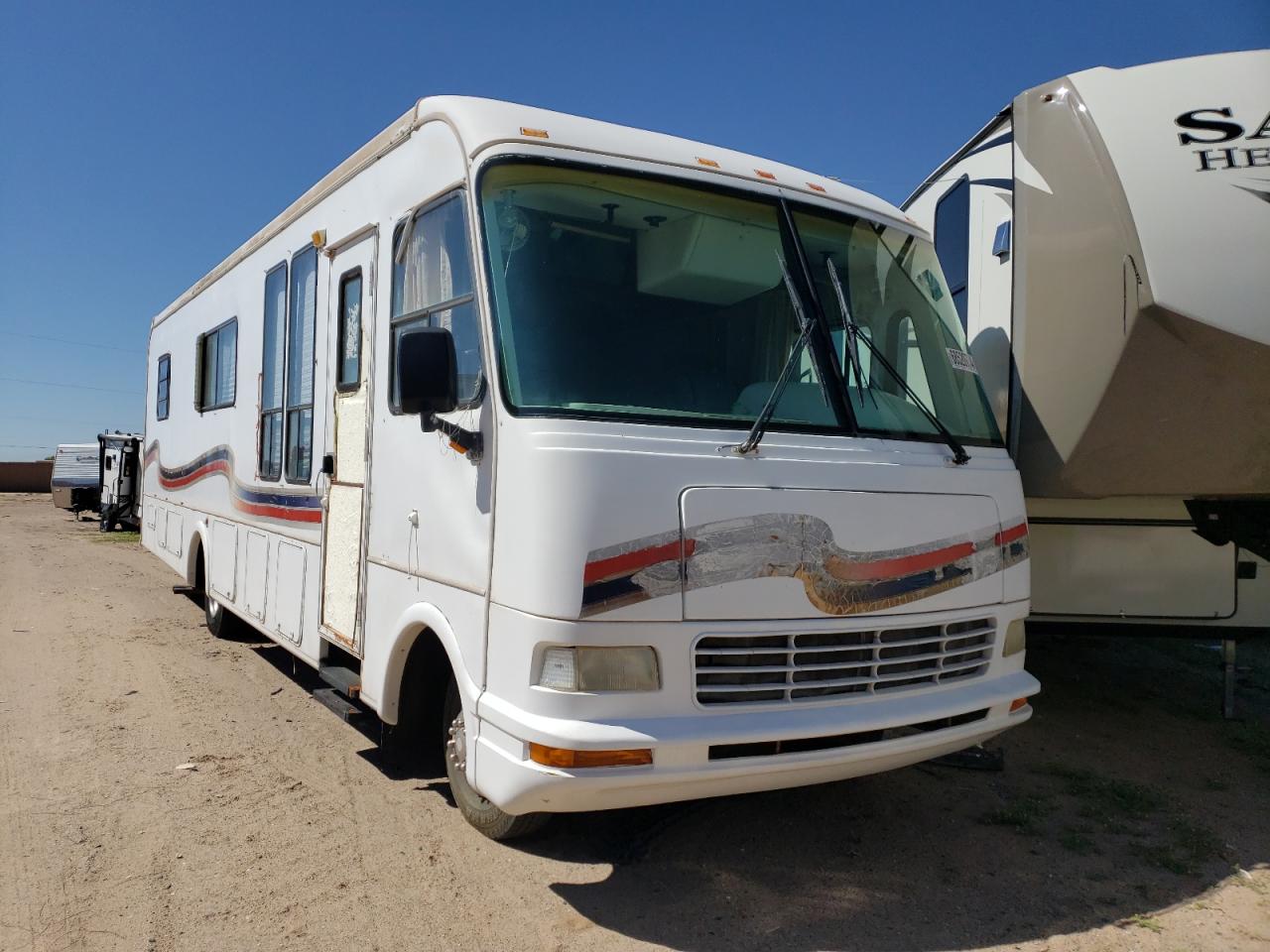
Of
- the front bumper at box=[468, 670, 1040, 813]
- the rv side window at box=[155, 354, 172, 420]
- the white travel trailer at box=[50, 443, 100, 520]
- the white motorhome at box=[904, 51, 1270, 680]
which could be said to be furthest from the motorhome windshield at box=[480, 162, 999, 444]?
the white travel trailer at box=[50, 443, 100, 520]

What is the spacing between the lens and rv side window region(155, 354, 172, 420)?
1007 centimetres

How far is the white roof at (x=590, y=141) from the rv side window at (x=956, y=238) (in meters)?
1.45

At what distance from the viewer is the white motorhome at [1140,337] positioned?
14.4 feet

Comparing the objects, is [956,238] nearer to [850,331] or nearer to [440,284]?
[850,331]

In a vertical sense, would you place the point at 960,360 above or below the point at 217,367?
below

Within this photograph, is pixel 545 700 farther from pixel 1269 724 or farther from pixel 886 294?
pixel 1269 724

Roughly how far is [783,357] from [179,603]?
8.68 m

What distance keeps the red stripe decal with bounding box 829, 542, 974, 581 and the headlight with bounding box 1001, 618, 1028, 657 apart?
1.47 feet

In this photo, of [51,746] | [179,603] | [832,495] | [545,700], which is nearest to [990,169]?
[832,495]

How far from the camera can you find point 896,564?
11.8ft

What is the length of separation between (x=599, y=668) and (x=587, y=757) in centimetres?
27

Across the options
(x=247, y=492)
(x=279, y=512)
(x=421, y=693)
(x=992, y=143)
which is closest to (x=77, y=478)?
(x=247, y=492)

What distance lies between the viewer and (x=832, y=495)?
352 centimetres

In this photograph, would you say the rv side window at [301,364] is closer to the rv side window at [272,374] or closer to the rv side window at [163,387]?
the rv side window at [272,374]
